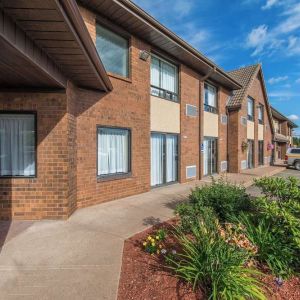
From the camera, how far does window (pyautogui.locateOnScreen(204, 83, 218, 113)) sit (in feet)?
47.6

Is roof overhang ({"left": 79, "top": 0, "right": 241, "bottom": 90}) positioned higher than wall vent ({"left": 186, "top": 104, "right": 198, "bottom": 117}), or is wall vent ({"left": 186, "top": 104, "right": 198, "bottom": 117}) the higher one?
roof overhang ({"left": 79, "top": 0, "right": 241, "bottom": 90})

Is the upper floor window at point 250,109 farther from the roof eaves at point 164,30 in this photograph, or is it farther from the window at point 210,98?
the roof eaves at point 164,30

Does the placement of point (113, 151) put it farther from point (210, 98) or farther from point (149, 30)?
point (210, 98)

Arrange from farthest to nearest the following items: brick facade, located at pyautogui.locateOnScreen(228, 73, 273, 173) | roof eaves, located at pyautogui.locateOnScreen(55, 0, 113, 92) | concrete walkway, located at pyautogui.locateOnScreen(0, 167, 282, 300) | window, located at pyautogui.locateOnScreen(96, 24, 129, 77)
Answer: brick facade, located at pyautogui.locateOnScreen(228, 73, 273, 173), window, located at pyautogui.locateOnScreen(96, 24, 129, 77), concrete walkway, located at pyautogui.locateOnScreen(0, 167, 282, 300), roof eaves, located at pyautogui.locateOnScreen(55, 0, 113, 92)

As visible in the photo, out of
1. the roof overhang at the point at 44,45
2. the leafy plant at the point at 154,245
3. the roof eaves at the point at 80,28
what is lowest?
the leafy plant at the point at 154,245

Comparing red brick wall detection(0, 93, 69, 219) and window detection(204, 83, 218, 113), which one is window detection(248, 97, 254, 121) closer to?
window detection(204, 83, 218, 113)

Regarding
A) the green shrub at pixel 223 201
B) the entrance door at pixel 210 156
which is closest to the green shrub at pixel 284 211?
the green shrub at pixel 223 201

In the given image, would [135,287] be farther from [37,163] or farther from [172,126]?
[172,126]

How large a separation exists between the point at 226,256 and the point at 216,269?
0.27 meters

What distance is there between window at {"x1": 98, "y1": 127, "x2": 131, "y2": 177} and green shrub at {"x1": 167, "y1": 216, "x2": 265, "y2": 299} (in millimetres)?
4608

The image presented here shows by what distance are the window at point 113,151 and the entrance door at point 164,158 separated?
5.49ft

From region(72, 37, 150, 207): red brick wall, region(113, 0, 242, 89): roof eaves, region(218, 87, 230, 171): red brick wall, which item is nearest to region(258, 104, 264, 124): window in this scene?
region(218, 87, 230, 171): red brick wall

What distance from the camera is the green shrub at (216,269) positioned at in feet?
10.0

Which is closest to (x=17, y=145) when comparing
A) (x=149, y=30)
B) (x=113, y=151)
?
(x=113, y=151)
